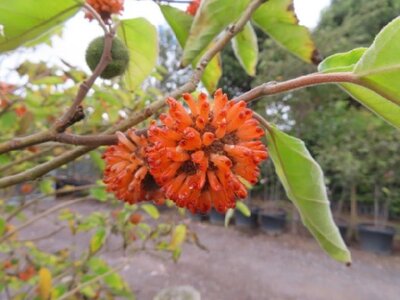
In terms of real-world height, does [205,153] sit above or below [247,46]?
below

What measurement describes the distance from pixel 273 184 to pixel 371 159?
2.11 m

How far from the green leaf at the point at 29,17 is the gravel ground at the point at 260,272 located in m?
→ 3.17

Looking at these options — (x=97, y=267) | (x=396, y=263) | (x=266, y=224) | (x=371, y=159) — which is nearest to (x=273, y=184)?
(x=266, y=224)

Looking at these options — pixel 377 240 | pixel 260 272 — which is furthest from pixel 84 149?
pixel 377 240

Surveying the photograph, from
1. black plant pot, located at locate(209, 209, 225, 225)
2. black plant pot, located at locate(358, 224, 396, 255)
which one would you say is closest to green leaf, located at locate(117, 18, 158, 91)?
black plant pot, located at locate(358, 224, 396, 255)

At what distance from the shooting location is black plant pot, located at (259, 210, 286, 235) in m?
6.41

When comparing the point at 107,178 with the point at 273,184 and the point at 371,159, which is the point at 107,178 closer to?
the point at 371,159

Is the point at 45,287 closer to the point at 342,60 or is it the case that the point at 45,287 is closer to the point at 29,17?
the point at 29,17

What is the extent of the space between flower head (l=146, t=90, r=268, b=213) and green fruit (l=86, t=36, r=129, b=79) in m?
0.21

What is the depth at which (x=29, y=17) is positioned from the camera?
534 mm

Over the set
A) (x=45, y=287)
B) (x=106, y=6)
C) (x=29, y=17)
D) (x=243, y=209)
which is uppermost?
(x=106, y=6)

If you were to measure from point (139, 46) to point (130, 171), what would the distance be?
0.31 m

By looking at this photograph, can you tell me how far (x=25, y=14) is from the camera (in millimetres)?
527

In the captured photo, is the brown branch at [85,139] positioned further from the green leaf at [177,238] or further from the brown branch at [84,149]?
the green leaf at [177,238]
